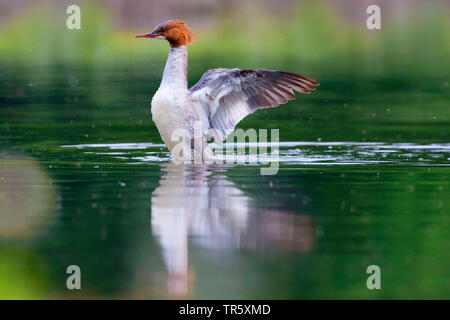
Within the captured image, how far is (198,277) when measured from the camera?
634 centimetres

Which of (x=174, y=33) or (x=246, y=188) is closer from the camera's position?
(x=246, y=188)

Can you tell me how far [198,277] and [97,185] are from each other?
3303 mm

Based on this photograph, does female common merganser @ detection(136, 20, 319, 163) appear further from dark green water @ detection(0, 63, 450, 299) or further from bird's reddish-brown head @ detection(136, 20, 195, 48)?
dark green water @ detection(0, 63, 450, 299)

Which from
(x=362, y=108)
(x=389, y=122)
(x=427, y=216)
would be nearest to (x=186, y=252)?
(x=427, y=216)

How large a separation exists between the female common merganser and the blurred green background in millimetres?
513

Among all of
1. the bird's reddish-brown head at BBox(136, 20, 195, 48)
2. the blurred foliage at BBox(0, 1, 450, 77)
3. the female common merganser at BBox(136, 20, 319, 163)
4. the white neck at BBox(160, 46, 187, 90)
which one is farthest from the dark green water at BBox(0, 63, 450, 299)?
the blurred foliage at BBox(0, 1, 450, 77)

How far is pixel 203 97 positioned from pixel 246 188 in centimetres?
202

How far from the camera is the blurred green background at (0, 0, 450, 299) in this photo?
641 cm

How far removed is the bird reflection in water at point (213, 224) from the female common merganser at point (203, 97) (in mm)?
1707

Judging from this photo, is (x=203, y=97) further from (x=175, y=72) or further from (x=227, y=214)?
(x=227, y=214)

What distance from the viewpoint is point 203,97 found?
435 inches

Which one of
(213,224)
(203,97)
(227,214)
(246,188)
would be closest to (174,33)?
(203,97)

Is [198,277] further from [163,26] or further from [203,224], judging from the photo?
[163,26]

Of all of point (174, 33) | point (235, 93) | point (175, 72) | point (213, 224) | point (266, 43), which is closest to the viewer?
point (213, 224)
